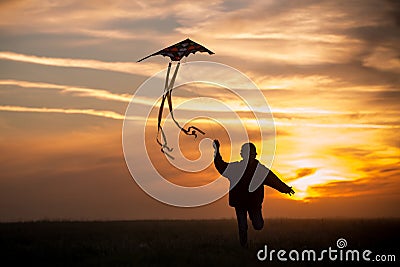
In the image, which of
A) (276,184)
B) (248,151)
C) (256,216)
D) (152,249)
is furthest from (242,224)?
(152,249)

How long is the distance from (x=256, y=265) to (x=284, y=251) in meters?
2.53

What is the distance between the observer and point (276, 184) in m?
20.2

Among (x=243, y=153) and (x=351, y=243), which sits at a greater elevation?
(x=243, y=153)

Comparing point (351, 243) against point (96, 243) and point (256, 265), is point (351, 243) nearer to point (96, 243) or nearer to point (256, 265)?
point (256, 265)

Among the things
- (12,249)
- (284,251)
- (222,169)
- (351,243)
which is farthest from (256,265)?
(12,249)

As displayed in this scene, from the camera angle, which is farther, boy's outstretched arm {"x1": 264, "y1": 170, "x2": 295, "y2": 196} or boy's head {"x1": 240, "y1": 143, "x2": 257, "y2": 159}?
boy's outstretched arm {"x1": 264, "y1": 170, "x2": 295, "y2": 196}

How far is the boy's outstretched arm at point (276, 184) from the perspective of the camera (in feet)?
66.1

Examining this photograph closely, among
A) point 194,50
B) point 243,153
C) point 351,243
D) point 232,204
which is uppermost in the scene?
point 194,50

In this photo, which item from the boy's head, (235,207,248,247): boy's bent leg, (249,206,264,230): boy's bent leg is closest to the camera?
the boy's head

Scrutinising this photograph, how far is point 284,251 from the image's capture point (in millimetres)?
18953

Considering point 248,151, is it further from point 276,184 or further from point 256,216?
point 256,216

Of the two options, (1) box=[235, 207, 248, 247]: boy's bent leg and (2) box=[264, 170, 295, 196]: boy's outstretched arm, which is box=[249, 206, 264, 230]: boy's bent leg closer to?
(1) box=[235, 207, 248, 247]: boy's bent leg

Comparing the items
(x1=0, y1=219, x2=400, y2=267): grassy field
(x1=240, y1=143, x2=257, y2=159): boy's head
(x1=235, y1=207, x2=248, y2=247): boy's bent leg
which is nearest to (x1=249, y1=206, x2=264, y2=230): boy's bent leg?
(x1=235, y1=207, x2=248, y2=247): boy's bent leg

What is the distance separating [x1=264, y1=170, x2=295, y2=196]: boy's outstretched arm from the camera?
66.1 feet
